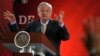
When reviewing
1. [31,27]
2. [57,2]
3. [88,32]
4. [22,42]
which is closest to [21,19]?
[57,2]

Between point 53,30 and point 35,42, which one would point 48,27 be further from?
point 35,42

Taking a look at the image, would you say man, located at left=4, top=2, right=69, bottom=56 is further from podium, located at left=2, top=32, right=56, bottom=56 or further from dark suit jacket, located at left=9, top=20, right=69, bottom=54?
podium, located at left=2, top=32, right=56, bottom=56

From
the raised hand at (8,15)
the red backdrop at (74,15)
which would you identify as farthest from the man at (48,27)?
the red backdrop at (74,15)

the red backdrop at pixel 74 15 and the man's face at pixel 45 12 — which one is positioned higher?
the man's face at pixel 45 12

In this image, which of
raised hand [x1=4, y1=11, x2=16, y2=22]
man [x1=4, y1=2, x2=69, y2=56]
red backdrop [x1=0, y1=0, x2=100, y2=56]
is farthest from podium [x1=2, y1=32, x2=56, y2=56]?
red backdrop [x1=0, y1=0, x2=100, y2=56]

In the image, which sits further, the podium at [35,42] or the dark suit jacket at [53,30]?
the dark suit jacket at [53,30]

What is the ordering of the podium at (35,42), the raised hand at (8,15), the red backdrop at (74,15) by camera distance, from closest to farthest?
the podium at (35,42) < the raised hand at (8,15) < the red backdrop at (74,15)

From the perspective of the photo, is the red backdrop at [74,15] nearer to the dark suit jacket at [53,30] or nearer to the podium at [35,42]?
the dark suit jacket at [53,30]

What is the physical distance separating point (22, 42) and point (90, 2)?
2.67 metres

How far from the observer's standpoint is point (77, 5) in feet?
15.1

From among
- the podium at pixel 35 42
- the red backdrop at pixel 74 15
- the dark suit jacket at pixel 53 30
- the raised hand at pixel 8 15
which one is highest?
the raised hand at pixel 8 15

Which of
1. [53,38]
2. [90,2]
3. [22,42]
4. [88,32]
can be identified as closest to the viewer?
[88,32]

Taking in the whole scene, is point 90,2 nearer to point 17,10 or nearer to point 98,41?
point 17,10

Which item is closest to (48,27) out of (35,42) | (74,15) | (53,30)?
(53,30)
